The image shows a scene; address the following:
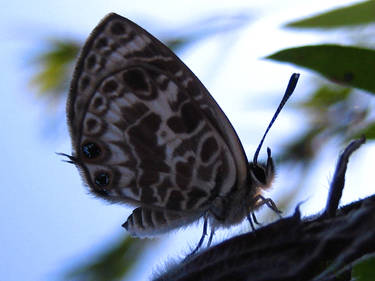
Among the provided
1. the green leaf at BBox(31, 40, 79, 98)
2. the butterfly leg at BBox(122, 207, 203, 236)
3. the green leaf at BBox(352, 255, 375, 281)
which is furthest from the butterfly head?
the green leaf at BBox(31, 40, 79, 98)

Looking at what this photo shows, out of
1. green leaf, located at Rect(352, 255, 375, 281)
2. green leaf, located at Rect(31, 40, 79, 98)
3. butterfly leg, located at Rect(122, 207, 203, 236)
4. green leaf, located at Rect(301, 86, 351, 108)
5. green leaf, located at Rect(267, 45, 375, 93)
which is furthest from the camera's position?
green leaf, located at Rect(31, 40, 79, 98)

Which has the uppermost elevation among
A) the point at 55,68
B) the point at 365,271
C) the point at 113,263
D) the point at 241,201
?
the point at 55,68

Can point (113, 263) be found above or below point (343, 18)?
→ below

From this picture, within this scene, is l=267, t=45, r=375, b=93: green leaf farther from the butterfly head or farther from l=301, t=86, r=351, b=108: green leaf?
l=301, t=86, r=351, b=108: green leaf

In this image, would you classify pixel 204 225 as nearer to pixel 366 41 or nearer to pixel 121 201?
pixel 121 201

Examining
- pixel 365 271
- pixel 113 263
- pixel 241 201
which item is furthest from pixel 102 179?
pixel 365 271

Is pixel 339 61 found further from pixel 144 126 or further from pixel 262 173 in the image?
pixel 144 126

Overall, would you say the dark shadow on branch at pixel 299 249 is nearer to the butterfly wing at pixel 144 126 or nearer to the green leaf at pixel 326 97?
the butterfly wing at pixel 144 126

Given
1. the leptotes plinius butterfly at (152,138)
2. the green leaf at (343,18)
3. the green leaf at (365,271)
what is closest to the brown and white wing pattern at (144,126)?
the leptotes plinius butterfly at (152,138)
